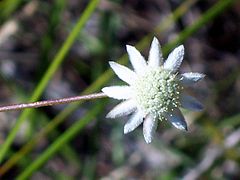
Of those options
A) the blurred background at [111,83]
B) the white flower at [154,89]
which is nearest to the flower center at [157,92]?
the white flower at [154,89]

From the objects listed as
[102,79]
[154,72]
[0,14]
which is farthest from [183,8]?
[154,72]

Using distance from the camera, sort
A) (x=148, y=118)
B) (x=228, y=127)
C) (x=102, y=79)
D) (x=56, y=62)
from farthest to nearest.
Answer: (x=228, y=127), (x=102, y=79), (x=56, y=62), (x=148, y=118)

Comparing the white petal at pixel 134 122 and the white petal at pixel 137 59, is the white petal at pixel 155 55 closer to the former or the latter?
the white petal at pixel 137 59

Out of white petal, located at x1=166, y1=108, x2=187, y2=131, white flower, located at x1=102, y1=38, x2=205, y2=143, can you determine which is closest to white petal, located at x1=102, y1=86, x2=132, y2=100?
white flower, located at x1=102, y1=38, x2=205, y2=143

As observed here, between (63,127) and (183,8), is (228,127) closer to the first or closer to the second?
(183,8)

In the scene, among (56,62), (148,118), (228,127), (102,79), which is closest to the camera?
(148,118)

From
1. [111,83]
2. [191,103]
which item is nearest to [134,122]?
[191,103]
